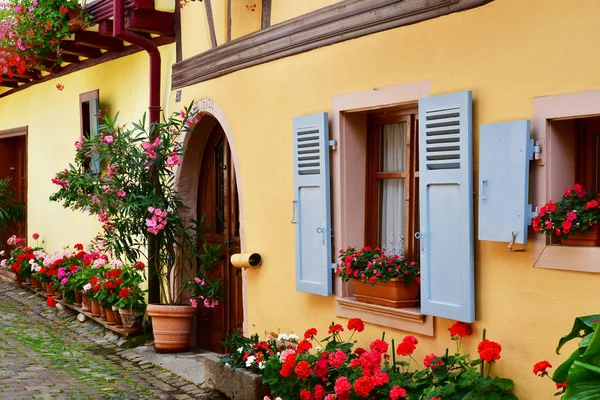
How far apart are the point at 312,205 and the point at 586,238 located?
233cm

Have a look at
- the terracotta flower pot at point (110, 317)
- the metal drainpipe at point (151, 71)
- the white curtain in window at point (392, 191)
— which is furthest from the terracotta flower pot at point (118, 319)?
the white curtain in window at point (392, 191)

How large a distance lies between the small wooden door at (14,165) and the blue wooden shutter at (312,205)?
31.5 ft

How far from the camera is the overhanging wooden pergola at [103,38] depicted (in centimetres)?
884

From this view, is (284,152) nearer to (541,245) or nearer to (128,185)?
(128,185)

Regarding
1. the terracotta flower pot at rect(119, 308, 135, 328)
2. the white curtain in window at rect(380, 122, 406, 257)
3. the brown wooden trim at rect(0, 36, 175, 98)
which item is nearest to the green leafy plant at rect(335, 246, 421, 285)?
the white curtain in window at rect(380, 122, 406, 257)

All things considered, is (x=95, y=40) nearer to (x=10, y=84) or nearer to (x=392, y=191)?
(x=10, y=84)

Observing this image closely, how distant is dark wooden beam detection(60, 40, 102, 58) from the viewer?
10.8 metres

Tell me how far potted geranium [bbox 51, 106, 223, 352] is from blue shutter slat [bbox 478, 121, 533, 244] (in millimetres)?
3939

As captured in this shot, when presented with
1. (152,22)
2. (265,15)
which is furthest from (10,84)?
(265,15)

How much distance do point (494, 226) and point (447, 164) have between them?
0.56m

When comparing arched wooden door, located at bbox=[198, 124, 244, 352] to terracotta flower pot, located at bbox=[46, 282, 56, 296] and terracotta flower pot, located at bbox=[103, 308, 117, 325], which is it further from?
terracotta flower pot, located at bbox=[46, 282, 56, 296]

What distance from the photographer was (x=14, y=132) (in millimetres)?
14492

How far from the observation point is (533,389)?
466 centimetres

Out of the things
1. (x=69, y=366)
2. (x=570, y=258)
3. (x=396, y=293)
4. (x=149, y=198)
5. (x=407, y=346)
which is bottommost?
(x=69, y=366)
